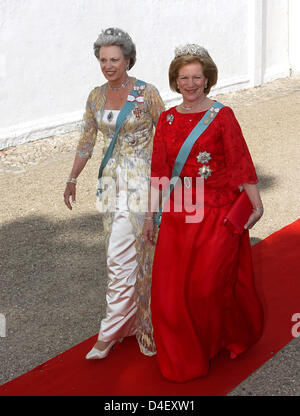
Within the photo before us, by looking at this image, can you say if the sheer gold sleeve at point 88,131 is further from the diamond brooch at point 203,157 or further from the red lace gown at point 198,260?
the diamond brooch at point 203,157

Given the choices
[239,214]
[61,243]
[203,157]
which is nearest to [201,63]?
[203,157]

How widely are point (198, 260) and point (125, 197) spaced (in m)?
0.66

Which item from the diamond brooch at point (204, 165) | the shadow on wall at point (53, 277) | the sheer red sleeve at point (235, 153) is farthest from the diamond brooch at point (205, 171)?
the shadow on wall at point (53, 277)

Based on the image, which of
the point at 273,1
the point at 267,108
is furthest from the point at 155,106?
the point at 273,1

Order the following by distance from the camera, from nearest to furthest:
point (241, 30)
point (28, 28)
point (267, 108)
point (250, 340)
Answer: point (250, 340), point (28, 28), point (267, 108), point (241, 30)

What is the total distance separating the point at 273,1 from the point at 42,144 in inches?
295

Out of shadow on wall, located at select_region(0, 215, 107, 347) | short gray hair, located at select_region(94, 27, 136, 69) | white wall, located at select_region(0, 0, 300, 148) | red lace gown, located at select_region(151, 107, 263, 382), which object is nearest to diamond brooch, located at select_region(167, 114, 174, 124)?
red lace gown, located at select_region(151, 107, 263, 382)

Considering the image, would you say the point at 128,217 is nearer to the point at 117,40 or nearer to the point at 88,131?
the point at 88,131

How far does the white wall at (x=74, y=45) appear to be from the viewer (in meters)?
9.80

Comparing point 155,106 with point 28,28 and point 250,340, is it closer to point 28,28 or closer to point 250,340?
point 250,340

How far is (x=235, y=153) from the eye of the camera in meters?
3.32

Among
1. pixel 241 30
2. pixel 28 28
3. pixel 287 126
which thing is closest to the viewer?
pixel 28 28

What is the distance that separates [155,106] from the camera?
375 centimetres
